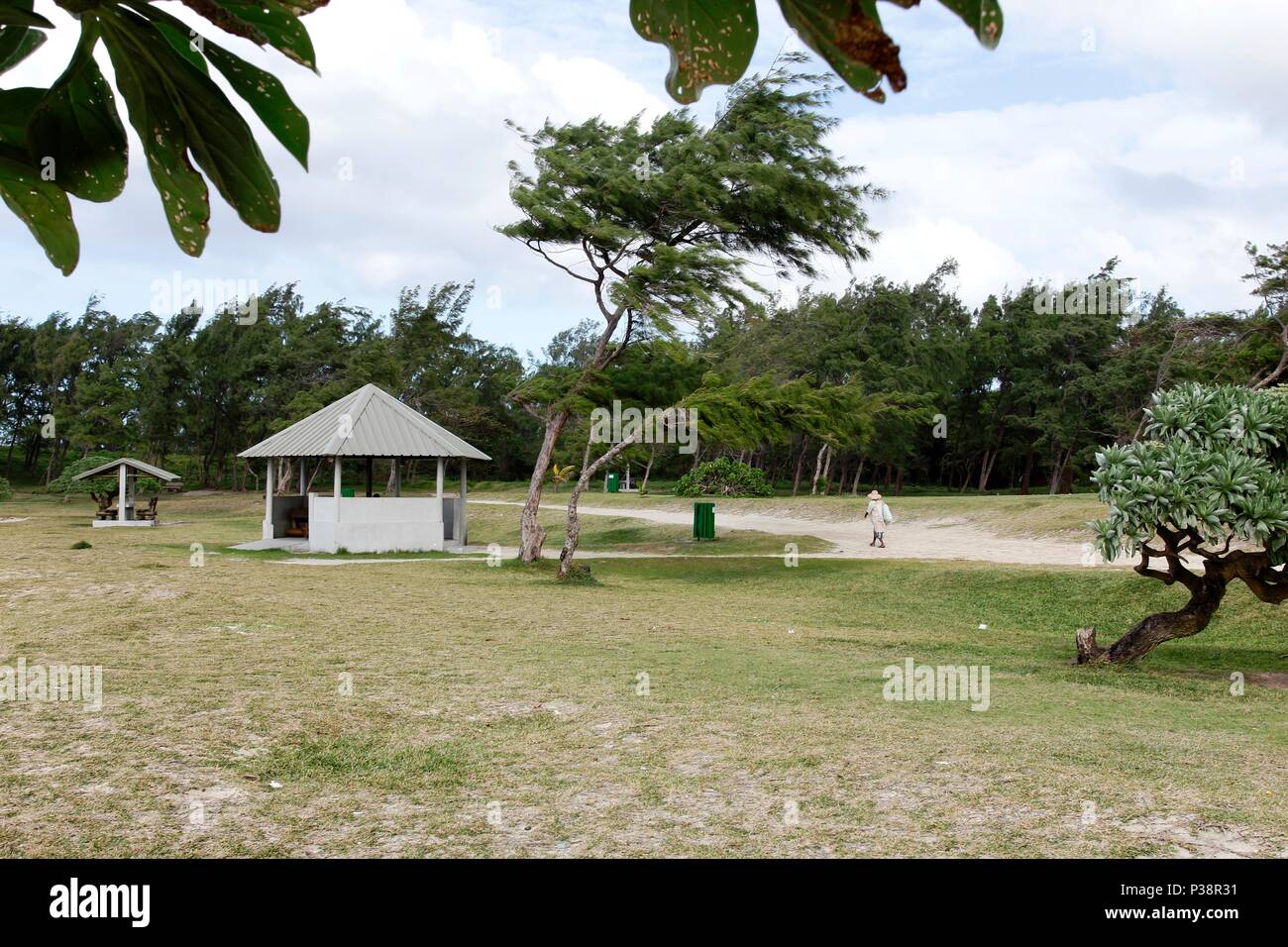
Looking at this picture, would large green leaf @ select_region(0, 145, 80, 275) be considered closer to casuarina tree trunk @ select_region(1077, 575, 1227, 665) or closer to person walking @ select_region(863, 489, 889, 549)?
casuarina tree trunk @ select_region(1077, 575, 1227, 665)

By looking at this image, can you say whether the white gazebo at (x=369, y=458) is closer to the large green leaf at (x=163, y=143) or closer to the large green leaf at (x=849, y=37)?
the large green leaf at (x=163, y=143)

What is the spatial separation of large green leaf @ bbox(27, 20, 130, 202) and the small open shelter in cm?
3391

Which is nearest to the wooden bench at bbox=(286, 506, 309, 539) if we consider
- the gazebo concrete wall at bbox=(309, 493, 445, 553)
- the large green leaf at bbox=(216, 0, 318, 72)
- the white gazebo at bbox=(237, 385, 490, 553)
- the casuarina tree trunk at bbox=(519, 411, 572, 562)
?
the white gazebo at bbox=(237, 385, 490, 553)

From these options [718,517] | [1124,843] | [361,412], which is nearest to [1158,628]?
[1124,843]

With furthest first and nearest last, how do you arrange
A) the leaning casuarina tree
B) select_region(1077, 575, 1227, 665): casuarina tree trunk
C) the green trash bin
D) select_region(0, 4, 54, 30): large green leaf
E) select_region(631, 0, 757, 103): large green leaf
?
1. the green trash bin
2. select_region(1077, 575, 1227, 665): casuarina tree trunk
3. the leaning casuarina tree
4. select_region(0, 4, 54, 30): large green leaf
5. select_region(631, 0, 757, 103): large green leaf

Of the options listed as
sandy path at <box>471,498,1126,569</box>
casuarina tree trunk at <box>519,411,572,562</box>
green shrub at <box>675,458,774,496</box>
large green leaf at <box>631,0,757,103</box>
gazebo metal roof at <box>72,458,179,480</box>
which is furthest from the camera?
green shrub at <box>675,458,774,496</box>

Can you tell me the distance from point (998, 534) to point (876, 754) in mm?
20457

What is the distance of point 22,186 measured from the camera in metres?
1.24

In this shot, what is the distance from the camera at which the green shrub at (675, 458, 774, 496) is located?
4547 cm

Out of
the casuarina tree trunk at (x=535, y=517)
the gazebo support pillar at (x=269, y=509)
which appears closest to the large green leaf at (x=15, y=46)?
the casuarina tree trunk at (x=535, y=517)

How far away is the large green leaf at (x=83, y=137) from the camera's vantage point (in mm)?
1161

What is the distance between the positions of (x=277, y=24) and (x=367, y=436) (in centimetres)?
2472

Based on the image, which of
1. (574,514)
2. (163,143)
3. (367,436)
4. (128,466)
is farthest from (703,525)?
(163,143)

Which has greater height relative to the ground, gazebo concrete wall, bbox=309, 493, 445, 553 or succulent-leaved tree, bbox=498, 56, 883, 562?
succulent-leaved tree, bbox=498, 56, 883, 562
